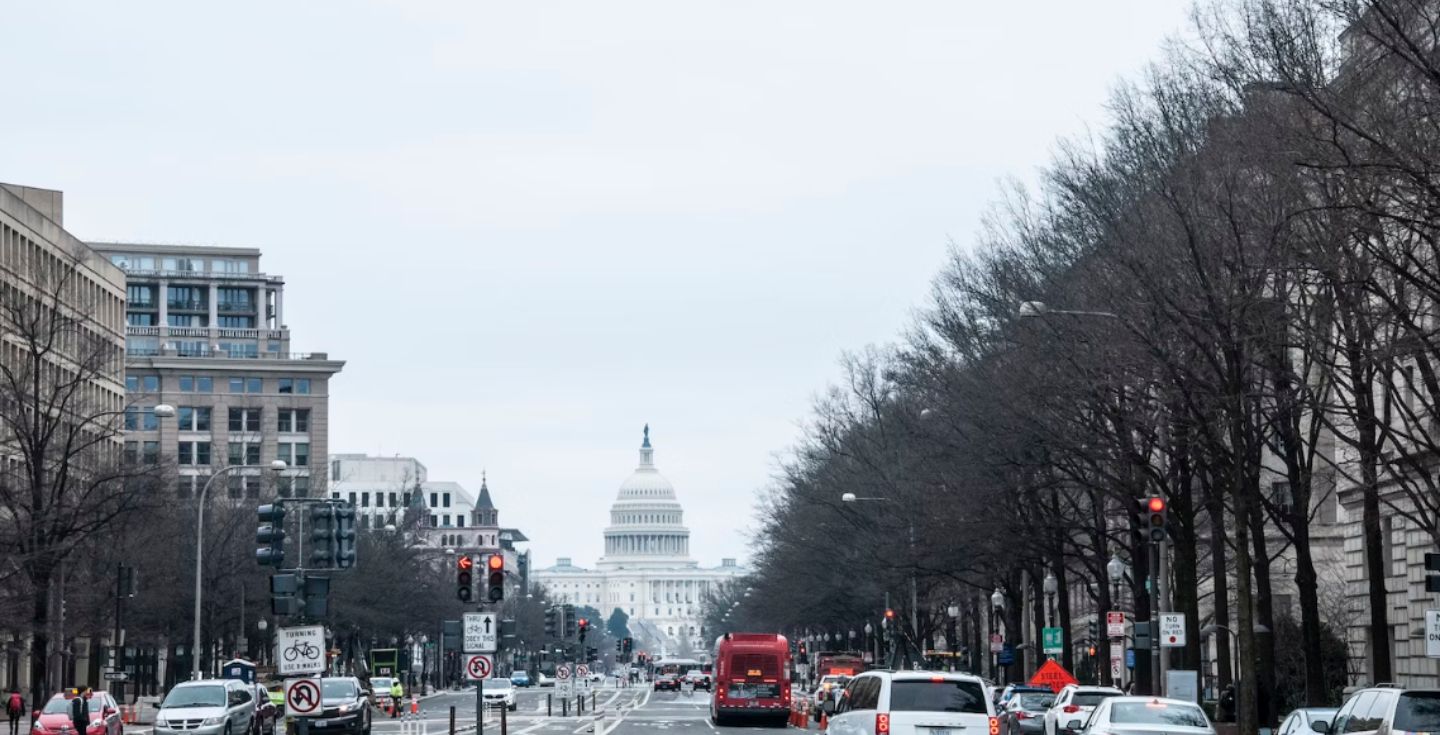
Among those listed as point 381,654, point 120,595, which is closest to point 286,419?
point 381,654

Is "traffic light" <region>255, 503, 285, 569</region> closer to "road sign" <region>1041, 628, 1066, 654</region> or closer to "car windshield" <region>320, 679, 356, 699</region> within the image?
"car windshield" <region>320, 679, 356, 699</region>

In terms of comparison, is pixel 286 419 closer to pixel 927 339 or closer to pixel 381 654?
pixel 381 654

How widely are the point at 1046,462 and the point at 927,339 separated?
1266 centimetres

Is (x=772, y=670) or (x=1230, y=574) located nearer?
(x=772, y=670)

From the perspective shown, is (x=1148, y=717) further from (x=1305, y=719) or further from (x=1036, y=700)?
(x=1036, y=700)

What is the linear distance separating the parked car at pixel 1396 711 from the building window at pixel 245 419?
484 ft

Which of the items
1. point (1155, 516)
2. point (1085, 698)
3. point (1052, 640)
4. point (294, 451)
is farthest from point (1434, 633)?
point (294, 451)

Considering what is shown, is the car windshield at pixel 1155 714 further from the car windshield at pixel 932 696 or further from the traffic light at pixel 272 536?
the traffic light at pixel 272 536

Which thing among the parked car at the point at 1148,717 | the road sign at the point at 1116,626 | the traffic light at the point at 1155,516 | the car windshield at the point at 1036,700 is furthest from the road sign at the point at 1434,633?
the car windshield at the point at 1036,700

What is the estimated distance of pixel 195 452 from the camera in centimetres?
16875

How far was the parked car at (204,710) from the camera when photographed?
51406 millimetres

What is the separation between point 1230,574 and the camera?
254 ft

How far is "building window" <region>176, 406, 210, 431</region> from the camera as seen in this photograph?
170 metres

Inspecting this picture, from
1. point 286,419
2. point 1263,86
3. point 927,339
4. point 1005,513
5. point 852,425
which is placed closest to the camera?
point 1263,86
